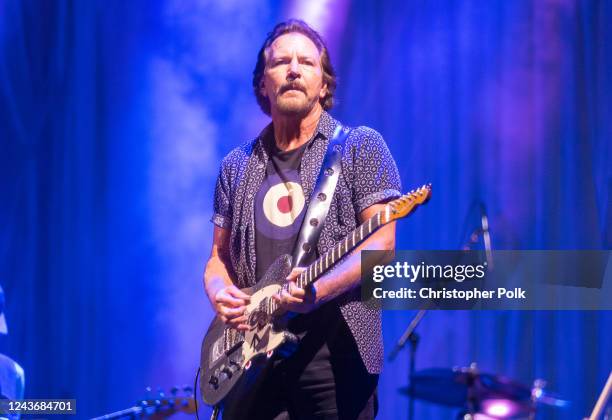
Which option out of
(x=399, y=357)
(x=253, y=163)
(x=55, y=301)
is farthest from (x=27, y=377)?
(x=253, y=163)

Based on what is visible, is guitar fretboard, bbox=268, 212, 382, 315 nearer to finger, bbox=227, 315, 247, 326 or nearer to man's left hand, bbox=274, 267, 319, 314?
man's left hand, bbox=274, 267, 319, 314

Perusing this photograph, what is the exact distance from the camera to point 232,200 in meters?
3.05

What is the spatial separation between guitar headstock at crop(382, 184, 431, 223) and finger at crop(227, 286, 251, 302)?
646 millimetres

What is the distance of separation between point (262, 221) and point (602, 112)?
233 centimetres

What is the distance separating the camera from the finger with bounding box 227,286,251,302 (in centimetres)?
270

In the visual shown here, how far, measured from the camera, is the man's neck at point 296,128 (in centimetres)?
298

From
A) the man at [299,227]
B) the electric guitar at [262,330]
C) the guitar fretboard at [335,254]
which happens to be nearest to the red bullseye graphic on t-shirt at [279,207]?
the man at [299,227]

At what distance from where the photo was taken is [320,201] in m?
2.67

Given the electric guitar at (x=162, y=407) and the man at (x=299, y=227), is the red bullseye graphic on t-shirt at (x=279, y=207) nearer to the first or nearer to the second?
the man at (x=299, y=227)

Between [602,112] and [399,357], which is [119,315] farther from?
[602,112]

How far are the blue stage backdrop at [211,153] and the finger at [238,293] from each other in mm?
1797

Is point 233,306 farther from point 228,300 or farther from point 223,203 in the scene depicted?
point 223,203

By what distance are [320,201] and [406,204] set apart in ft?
1.42

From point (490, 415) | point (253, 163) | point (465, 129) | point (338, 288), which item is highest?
point (465, 129)
